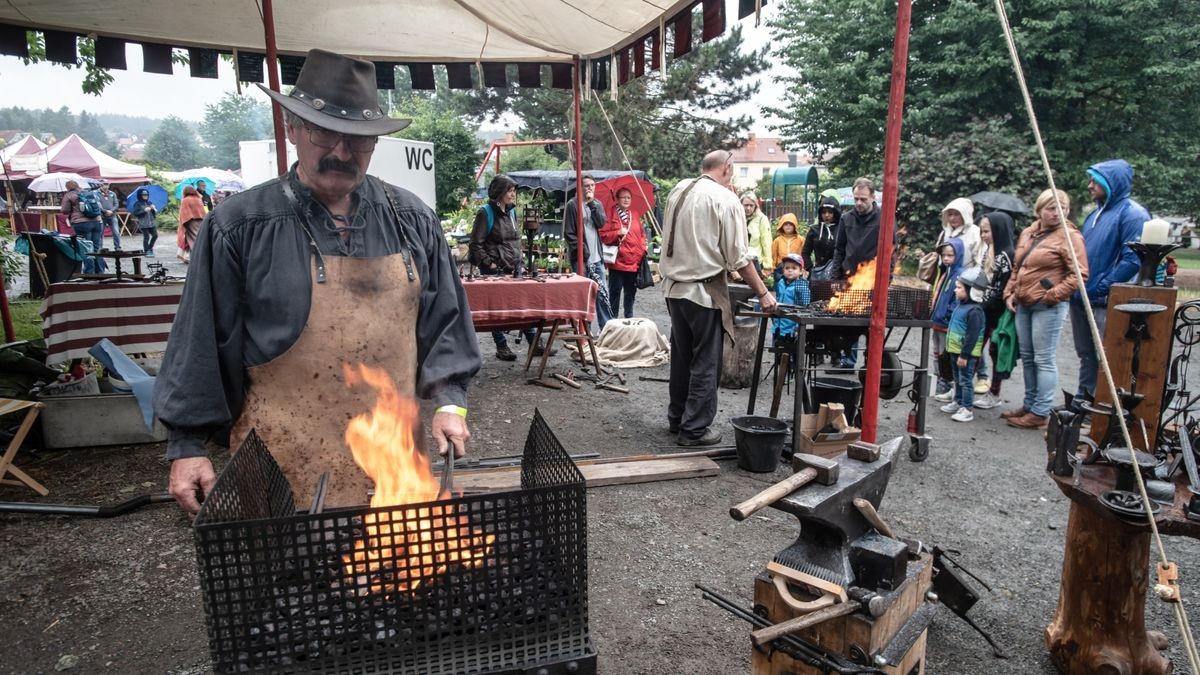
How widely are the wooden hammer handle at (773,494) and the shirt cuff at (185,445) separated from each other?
58.6 inches

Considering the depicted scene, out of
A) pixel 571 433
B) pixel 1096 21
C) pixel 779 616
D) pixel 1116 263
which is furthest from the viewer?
pixel 1096 21

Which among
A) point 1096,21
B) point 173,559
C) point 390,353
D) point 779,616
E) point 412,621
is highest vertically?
point 1096,21

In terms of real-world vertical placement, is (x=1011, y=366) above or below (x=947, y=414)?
above

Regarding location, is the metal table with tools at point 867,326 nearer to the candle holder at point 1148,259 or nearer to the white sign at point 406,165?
the candle holder at point 1148,259

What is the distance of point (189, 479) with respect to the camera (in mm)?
1906

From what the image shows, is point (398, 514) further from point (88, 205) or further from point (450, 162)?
point (450, 162)

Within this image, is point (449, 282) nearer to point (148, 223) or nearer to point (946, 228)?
point (946, 228)

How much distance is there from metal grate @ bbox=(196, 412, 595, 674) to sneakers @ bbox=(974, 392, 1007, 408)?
619cm

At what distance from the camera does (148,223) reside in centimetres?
1823

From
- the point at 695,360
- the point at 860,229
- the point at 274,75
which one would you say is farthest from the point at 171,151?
the point at 695,360

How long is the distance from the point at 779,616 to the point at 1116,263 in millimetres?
4662

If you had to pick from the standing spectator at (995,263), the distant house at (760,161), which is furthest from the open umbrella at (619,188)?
the distant house at (760,161)

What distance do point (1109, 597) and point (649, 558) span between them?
2.02m

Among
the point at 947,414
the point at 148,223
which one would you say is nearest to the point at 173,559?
the point at 947,414
